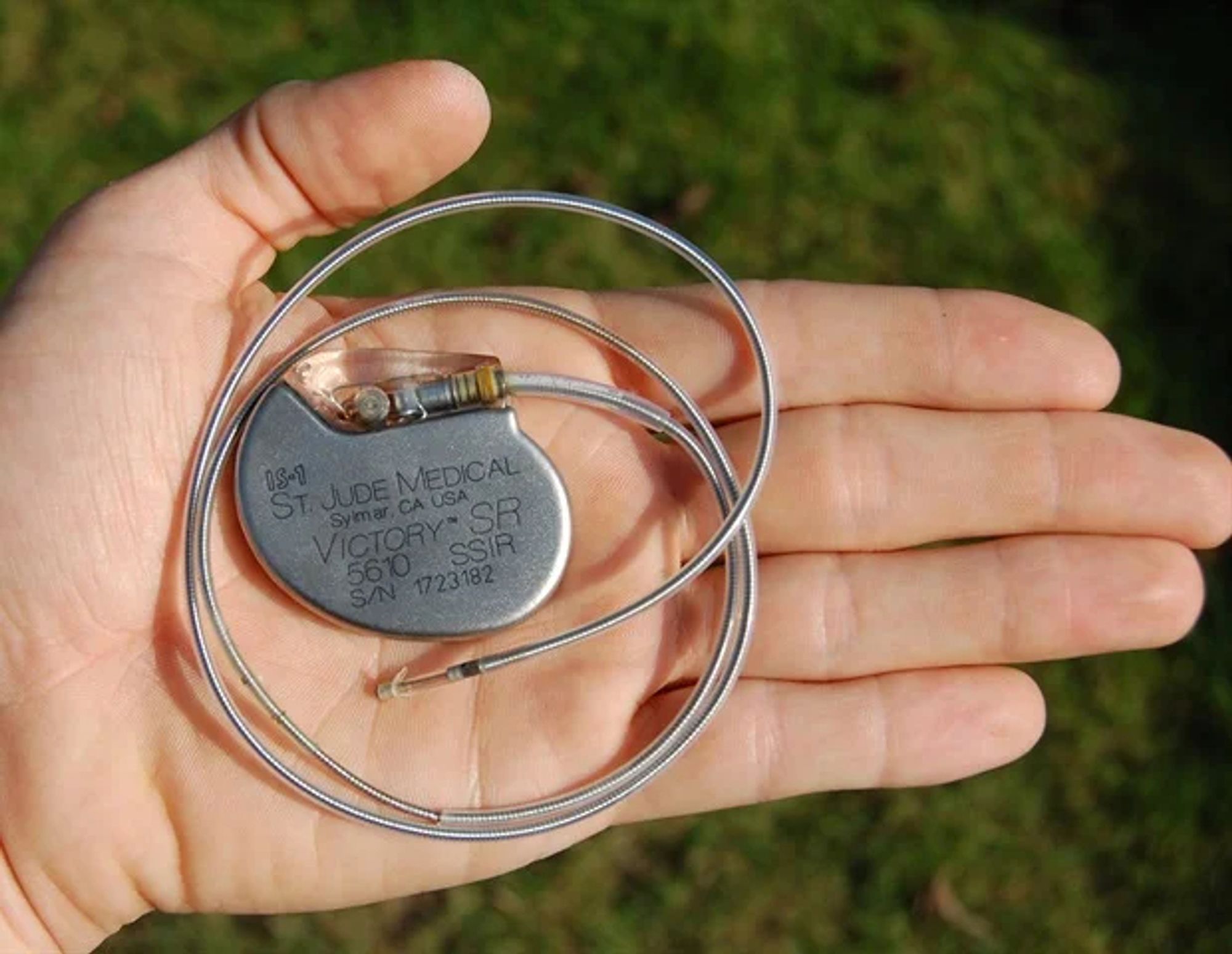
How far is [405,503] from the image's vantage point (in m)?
2.57

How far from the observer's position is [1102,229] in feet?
12.8

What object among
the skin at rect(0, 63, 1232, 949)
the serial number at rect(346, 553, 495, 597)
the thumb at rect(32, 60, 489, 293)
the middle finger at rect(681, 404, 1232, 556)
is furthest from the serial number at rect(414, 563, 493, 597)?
the thumb at rect(32, 60, 489, 293)

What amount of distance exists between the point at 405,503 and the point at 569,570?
1.08 feet

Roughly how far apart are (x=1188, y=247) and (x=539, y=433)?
2139mm

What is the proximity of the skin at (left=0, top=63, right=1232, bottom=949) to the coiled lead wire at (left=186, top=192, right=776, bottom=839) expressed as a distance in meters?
0.06

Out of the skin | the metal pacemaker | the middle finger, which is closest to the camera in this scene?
the skin

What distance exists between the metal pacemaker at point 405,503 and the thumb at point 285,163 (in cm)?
28

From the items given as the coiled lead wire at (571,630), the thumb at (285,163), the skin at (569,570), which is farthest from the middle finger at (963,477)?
the thumb at (285,163)

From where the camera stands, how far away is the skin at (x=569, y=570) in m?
2.40

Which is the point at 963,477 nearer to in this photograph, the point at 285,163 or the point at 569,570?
the point at 569,570

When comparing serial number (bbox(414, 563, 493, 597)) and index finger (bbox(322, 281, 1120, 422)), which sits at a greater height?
index finger (bbox(322, 281, 1120, 422))

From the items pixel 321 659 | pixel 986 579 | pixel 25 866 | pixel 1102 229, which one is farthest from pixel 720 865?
pixel 1102 229

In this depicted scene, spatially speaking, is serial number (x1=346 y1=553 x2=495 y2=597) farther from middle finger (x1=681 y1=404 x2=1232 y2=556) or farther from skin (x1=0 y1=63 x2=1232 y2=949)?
middle finger (x1=681 y1=404 x2=1232 y2=556)

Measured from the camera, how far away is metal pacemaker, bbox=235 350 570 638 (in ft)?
8.27
